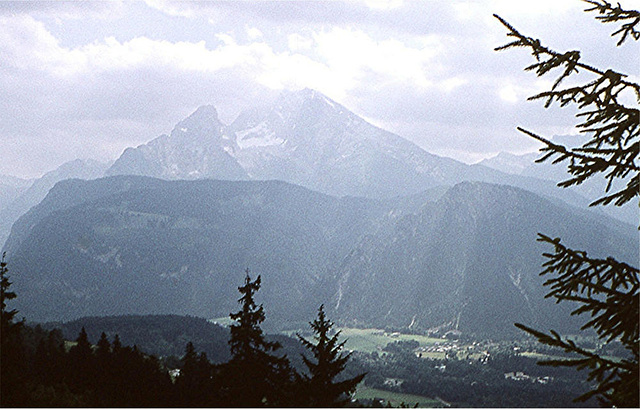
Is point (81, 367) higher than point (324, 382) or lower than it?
lower

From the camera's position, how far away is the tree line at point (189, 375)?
22453 mm

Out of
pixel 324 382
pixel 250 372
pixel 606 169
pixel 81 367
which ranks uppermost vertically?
pixel 606 169

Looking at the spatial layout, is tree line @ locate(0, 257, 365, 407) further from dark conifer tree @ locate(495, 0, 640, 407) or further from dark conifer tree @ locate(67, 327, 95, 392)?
dark conifer tree @ locate(495, 0, 640, 407)

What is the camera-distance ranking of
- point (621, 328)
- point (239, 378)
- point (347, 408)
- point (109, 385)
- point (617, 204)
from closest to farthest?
point (621, 328) → point (617, 204) → point (347, 408) → point (239, 378) → point (109, 385)

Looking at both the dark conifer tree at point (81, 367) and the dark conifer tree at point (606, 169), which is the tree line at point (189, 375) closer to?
the dark conifer tree at point (81, 367)

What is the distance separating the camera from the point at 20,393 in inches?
1431

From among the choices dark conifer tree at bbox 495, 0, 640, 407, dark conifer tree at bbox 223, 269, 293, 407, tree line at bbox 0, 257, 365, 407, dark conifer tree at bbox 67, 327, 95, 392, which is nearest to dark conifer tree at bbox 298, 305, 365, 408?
tree line at bbox 0, 257, 365, 407

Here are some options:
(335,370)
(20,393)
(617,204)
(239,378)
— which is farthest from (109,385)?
(617,204)

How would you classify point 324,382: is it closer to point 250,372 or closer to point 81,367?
point 250,372

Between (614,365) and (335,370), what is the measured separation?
613 inches

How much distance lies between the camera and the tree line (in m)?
22.5

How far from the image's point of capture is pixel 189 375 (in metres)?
59.4

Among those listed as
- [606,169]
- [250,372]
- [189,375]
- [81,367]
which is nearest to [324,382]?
[250,372]

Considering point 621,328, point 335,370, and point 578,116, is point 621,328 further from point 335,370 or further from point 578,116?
point 335,370
